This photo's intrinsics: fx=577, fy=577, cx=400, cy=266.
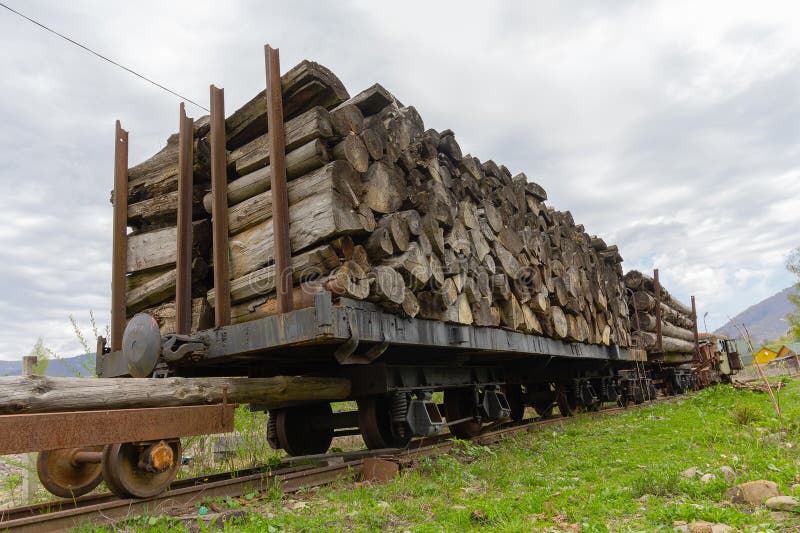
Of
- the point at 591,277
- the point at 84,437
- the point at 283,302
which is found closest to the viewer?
the point at 84,437

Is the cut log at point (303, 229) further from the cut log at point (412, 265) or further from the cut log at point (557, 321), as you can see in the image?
the cut log at point (557, 321)

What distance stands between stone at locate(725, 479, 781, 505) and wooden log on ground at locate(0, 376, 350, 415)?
10.1ft

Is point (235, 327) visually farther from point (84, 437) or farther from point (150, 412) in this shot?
point (84, 437)

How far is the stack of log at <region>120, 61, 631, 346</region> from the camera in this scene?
175 inches

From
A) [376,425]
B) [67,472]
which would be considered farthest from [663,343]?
[67,472]

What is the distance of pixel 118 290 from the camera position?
536 centimetres

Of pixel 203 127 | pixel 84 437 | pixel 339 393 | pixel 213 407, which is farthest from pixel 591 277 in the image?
pixel 84 437

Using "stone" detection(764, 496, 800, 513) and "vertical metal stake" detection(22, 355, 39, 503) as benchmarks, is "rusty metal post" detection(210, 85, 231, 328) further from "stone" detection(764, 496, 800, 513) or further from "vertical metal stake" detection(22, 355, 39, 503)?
"stone" detection(764, 496, 800, 513)

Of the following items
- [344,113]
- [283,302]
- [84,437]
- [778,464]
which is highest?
[344,113]

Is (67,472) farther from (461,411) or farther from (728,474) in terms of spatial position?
(461,411)

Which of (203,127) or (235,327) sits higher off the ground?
(203,127)

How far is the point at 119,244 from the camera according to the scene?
5426 mm

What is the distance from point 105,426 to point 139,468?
0.49 metres

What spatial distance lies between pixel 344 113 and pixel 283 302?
1.67 meters
